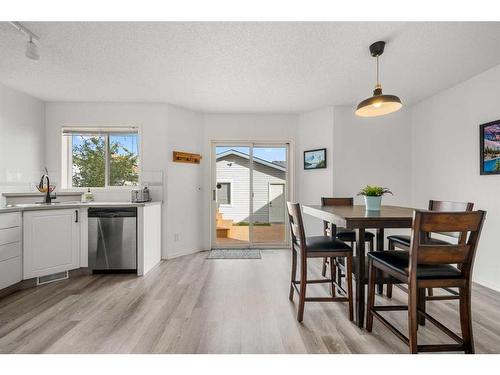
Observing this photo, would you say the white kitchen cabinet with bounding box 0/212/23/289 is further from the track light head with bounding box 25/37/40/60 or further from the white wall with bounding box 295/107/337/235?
the white wall with bounding box 295/107/337/235

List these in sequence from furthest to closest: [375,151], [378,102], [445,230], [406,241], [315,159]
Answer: [315,159] → [375,151] → [406,241] → [378,102] → [445,230]

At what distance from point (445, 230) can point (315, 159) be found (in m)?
2.88

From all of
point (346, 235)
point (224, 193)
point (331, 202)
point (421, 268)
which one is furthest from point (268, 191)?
point (421, 268)

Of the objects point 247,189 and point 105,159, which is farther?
point 247,189

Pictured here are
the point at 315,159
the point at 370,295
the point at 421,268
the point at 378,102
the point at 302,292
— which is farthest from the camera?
the point at 315,159

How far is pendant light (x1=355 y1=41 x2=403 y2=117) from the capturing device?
2.09 meters

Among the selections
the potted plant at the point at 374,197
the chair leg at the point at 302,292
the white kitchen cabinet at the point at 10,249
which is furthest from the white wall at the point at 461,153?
the white kitchen cabinet at the point at 10,249

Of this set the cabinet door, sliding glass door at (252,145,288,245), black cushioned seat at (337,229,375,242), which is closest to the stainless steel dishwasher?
the cabinet door

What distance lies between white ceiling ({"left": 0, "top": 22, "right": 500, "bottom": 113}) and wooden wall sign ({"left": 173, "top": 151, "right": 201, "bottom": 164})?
809 millimetres

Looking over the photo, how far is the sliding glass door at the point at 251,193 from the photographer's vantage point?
456 centimetres

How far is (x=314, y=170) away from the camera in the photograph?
4.27 metres

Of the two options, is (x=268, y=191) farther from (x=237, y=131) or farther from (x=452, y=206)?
(x=452, y=206)

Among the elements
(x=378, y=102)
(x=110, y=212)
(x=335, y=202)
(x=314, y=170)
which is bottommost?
(x=110, y=212)
